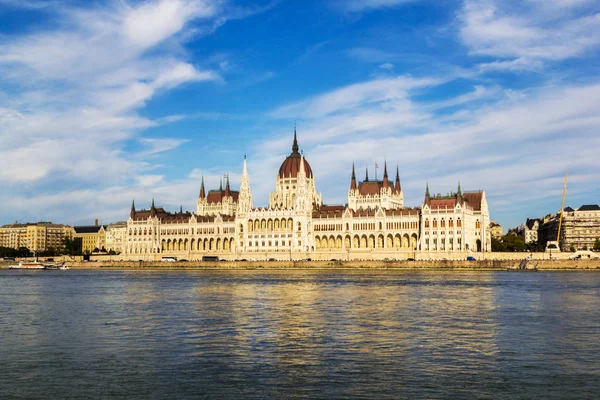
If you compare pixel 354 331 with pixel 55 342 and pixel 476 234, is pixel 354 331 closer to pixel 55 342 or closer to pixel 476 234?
pixel 55 342

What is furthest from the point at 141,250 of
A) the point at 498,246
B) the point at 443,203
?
the point at 498,246

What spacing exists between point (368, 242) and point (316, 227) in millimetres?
13458

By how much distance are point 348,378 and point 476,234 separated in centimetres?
14228

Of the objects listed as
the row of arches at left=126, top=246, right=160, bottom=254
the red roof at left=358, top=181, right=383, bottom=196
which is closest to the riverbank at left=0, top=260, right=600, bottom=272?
the row of arches at left=126, top=246, right=160, bottom=254

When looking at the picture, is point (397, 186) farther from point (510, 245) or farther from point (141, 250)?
point (141, 250)

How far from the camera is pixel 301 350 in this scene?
2958 cm

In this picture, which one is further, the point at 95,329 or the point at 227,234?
the point at 227,234

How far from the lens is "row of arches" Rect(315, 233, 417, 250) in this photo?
16250 centimetres

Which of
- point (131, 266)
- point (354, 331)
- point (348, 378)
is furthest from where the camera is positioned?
point (131, 266)

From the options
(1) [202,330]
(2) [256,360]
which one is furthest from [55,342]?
(2) [256,360]

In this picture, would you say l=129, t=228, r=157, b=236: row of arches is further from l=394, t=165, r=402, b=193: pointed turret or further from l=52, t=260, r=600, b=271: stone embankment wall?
l=394, t=165, r=402, b=193: pointed turret

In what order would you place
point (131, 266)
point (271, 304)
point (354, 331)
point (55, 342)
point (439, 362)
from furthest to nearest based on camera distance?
point (131, 266)
point (271, 304)
point (354, 331)
point (55, 342)
point (439, 362)

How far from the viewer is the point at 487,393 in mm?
22141

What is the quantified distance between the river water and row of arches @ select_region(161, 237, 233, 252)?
13043cm
